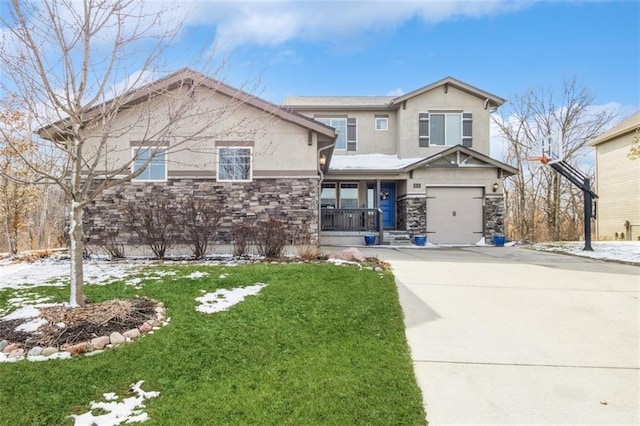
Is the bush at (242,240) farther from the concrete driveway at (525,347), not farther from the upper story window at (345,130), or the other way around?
the upper story window at (345,130)

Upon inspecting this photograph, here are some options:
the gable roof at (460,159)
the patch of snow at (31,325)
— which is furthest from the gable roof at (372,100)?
the patch of snow at (31,325)

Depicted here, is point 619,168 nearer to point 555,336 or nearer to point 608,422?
point 555,336

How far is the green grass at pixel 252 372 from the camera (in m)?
2.61

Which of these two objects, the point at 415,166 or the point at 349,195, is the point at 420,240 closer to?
the point at 415,166

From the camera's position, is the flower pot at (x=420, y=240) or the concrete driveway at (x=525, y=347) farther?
the flower pot at (x=420, y=240)

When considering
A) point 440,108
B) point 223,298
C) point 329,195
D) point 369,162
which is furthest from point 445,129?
point 223,298

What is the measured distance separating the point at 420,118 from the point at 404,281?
42.3 ft

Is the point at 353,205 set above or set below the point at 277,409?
above

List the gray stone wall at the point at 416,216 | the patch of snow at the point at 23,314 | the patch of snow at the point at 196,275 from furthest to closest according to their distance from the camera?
1. the gray stone wall at the point at 416,216
2. the patch of snow at the point at 196,275
3. the patch of snow at the point at 23,314

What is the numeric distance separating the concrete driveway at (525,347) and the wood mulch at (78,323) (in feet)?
10.5

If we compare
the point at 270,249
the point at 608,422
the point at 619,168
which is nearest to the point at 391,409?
the point at 608,422

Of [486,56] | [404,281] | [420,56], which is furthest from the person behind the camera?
[420,56]

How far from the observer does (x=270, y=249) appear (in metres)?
9.25

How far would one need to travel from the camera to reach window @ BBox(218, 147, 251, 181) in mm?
11727
